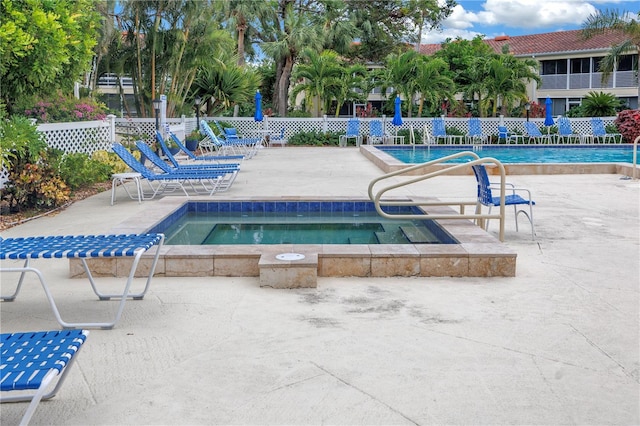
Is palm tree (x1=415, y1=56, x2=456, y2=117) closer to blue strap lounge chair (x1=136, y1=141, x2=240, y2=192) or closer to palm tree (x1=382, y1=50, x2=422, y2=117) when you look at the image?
palm tree (x1=382, y1=50, x2=422, y2=117)

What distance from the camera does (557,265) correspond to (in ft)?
19.2

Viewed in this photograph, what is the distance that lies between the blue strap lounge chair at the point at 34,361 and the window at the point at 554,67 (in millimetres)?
37679

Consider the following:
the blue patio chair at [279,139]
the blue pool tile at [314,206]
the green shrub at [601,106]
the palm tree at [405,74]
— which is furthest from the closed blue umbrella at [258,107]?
the blue pool tile at [314,206]

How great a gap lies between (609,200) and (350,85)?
17.5 m

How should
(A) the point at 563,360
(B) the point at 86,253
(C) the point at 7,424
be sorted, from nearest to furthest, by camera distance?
(C) the point at 7,424, (A) the point at 563,360, (B) the point at 86,253

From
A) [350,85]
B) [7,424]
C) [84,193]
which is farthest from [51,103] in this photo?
[350,85]

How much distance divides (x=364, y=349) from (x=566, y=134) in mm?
22787

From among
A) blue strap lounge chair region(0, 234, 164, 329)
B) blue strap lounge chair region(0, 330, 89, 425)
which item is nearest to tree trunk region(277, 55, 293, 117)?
blue strap lounge chair region(0, 234, 164, 329)

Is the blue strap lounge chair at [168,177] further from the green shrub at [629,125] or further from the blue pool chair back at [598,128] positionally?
the green shrub at [629,125]

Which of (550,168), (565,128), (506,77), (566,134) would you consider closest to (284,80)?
(506,77)

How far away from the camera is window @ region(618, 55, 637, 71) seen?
1355 inches

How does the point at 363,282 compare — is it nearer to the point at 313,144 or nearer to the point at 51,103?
the point at 51,103

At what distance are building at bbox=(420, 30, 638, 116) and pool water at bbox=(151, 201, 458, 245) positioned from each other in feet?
94.5

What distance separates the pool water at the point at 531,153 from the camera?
62.2 ft
